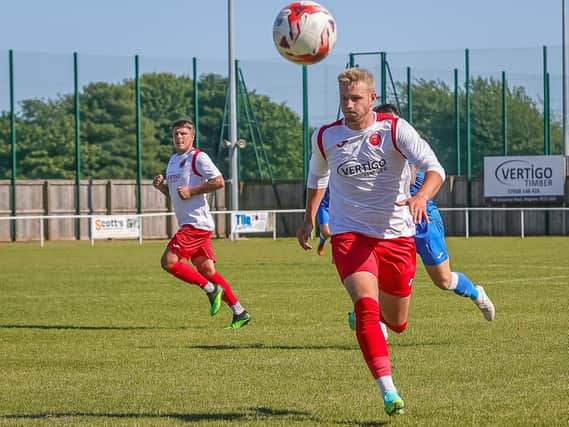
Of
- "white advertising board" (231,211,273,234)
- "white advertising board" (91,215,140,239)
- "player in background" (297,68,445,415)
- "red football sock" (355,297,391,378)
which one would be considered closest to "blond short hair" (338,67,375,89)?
"player in background" (297,68,445,415)

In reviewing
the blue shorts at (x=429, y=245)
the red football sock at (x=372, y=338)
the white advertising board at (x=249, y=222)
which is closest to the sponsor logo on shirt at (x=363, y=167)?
the red football sock at (x=372, y=338)

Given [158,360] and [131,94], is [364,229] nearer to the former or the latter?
[158,360]

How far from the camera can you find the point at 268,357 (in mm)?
10547

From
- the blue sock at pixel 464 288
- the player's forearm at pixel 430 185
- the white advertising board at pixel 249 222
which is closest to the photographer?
the player's forearm at pixel 430 185

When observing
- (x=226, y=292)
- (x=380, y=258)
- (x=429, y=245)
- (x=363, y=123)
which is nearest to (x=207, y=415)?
(x=380, y=258)

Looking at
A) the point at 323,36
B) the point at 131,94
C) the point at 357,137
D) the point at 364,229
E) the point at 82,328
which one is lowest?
the point at 82,328

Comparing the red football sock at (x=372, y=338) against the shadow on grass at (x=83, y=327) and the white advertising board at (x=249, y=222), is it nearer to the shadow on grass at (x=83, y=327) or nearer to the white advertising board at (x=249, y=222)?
the shadow on grass at (x=83, y=327)

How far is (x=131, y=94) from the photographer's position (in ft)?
276

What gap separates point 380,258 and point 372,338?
0.80 m

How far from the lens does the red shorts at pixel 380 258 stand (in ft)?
25.2

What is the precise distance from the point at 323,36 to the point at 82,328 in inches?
182

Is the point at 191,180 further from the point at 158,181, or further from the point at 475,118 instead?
the point at 475,118

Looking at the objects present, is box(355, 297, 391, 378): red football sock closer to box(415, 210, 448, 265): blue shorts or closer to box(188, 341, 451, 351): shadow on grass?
box(188, 341, 451, 351): shadow on grass

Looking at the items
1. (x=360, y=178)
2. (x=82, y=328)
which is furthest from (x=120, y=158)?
(x=360, y=178)
